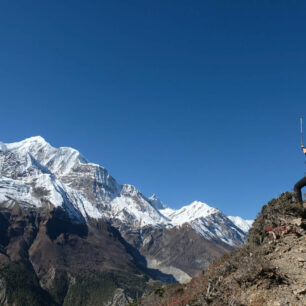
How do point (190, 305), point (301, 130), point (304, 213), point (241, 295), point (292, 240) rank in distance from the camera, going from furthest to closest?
point (301, 130) → point (304, 213) → point (292, 240) → point (190, 305) → point (241, 295)

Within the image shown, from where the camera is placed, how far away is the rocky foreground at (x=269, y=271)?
42.1 ft

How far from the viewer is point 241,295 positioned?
13.3 meters

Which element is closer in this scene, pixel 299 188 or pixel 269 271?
pixel 269 271

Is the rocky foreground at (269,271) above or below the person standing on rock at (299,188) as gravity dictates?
below

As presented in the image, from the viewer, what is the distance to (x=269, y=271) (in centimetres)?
1366

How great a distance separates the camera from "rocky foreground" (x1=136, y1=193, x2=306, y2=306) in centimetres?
1282

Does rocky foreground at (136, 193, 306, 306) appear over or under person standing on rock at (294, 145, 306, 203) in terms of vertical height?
under

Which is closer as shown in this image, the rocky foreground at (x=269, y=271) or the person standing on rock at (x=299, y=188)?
the rocky foreground at (x=269, y=271)

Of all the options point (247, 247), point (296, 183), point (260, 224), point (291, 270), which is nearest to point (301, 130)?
point (296, 183)

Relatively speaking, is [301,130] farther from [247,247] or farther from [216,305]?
[216,305]

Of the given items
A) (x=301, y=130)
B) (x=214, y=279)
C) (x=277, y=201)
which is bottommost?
(x=214, y=279)

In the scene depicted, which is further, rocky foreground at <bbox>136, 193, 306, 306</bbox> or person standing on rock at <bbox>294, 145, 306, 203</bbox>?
person standing on rock at <bbox>294, 145, 306, 203</bbox>

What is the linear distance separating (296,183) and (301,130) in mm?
3557

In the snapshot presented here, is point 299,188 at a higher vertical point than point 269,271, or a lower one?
higher
